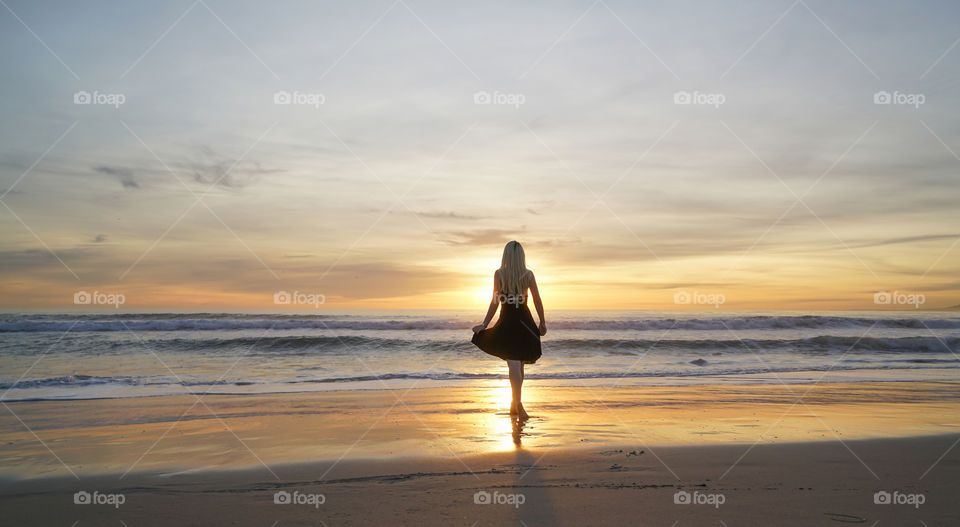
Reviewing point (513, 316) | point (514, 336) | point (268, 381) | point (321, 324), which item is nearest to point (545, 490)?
point (514, 336)

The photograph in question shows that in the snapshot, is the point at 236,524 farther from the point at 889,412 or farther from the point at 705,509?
the point at 889,412

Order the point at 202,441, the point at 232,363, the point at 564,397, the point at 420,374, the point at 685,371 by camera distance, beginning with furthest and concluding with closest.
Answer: the point at 232,363
the point at 685,371
the point at 420,374
the point at 564,397
the point at 202,441

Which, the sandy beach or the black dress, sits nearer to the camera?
the sandy beach

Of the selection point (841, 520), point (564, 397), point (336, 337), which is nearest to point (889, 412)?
point (564, 397)

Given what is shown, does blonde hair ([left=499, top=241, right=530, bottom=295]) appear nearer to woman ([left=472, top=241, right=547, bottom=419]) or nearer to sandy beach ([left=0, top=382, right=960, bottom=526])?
woman ([left=472, top=241, right=547, bottom=419])

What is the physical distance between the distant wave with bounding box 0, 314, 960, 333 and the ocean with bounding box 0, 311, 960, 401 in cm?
11

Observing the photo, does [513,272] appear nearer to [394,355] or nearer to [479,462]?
[479,462]

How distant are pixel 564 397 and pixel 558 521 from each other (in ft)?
21.4

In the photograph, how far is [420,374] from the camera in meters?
13.9

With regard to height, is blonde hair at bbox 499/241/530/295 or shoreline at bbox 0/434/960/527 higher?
blonde hair at bbox 499/241/530/295

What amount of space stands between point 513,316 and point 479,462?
2.37 meters

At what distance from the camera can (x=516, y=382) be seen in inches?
291

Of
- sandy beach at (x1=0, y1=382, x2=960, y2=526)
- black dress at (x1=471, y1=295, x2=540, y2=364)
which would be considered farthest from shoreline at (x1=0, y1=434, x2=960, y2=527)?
black dress at (x1=471, y1=295, x2=540, y2=364)

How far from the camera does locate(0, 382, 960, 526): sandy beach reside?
3.80 metres
